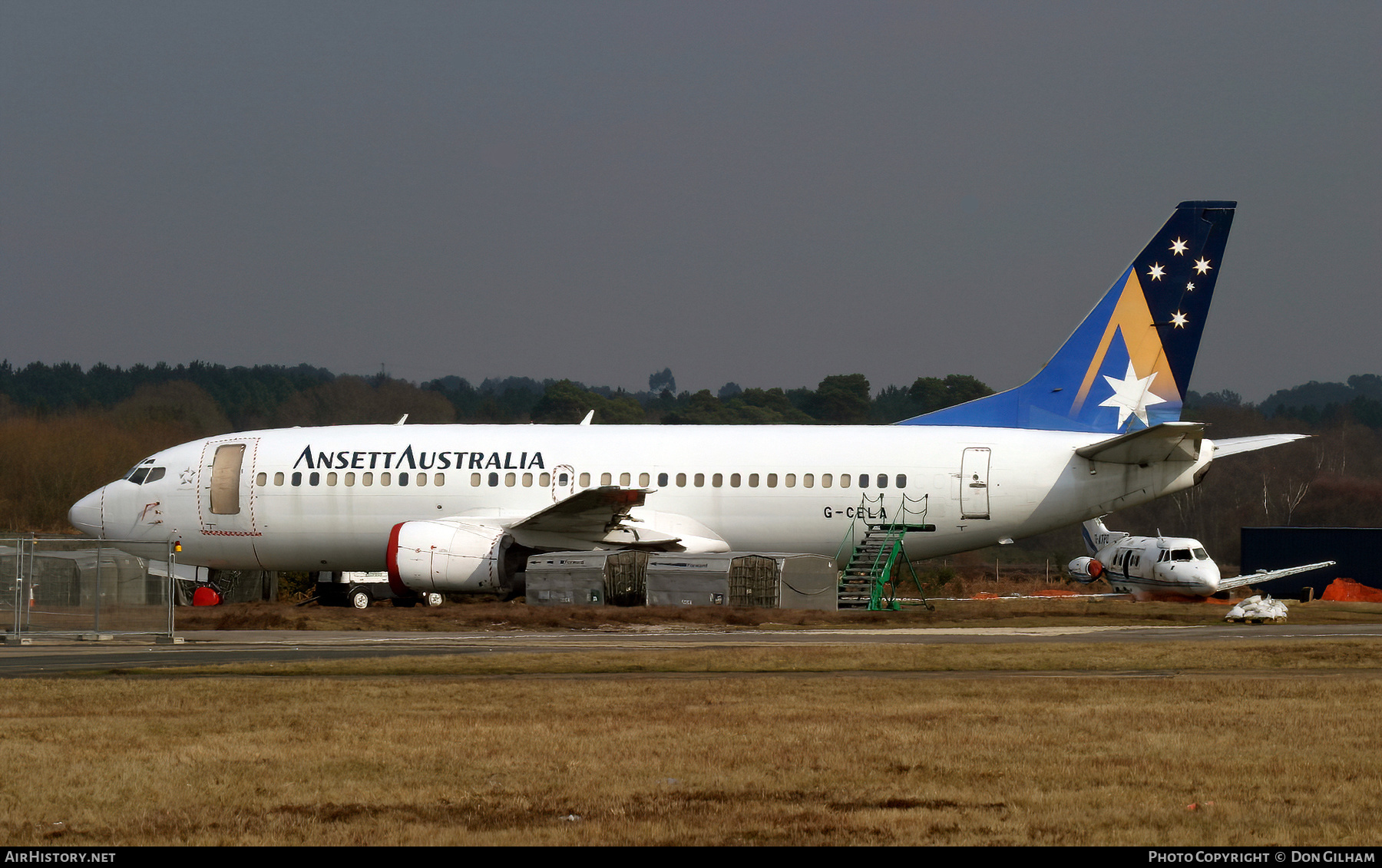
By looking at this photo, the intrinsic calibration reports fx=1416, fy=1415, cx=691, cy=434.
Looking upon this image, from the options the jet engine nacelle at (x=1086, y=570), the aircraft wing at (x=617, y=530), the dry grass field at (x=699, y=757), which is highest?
the aircraft wing at (x=617, y=530)

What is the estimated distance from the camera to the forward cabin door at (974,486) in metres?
28.5

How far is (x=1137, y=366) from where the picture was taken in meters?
29.5

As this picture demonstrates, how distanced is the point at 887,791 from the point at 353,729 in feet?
16.2

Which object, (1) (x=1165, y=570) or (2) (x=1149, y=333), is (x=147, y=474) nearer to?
(2) (x=1149, y=333)

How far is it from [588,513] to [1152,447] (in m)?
11.2

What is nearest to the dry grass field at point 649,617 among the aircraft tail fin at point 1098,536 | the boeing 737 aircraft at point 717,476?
the boeing 737 aircraft at point 717,476

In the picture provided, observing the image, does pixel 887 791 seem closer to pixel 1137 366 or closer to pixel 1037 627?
pixel 1037 627

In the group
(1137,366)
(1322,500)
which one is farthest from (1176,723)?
(1322,500)

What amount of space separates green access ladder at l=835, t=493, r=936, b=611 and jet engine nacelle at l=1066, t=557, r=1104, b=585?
894 inches

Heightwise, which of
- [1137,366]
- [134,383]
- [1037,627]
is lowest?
[1037,627]

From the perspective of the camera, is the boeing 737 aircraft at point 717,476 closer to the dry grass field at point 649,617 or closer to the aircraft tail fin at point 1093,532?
the dry grass field at point 649,617

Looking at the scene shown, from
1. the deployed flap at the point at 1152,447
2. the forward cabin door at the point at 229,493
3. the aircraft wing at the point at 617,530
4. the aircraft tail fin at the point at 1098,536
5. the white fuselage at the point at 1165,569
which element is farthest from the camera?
the aircraft tail fin at the point at 1098,536

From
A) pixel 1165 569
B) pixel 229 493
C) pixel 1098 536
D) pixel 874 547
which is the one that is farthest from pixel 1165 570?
pixel 229 493

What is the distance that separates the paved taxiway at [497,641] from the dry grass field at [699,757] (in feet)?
8.55
